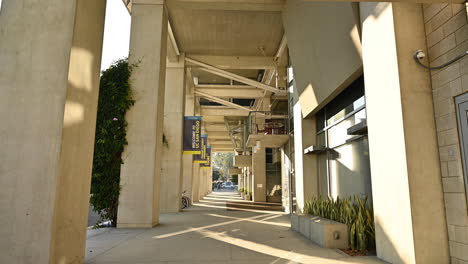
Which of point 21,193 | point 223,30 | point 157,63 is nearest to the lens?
point 21,193

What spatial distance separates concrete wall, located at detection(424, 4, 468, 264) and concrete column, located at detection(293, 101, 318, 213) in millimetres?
5049

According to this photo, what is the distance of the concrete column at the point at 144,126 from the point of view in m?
8.52

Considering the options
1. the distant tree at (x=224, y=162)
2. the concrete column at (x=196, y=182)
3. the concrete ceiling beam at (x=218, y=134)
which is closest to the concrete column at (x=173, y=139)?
the concrete column at (x=196, y=182)

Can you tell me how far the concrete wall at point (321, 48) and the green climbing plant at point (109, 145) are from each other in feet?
16.7

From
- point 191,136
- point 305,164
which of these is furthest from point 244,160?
point 305,164

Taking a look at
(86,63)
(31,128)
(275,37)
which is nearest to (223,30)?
(275,37)

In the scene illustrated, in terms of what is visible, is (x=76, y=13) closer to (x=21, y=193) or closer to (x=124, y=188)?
(x=21, y=193)

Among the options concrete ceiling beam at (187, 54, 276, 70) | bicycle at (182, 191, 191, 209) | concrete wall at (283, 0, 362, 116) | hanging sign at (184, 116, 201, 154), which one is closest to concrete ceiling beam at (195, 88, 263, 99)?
concrete ceiling beam at (187, 54, 276, 70)

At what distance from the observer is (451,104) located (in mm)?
3895

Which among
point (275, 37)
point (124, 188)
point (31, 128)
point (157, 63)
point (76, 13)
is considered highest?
point (275, 37)

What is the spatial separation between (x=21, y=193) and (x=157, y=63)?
6480mm

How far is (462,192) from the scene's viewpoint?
3689 millimetres

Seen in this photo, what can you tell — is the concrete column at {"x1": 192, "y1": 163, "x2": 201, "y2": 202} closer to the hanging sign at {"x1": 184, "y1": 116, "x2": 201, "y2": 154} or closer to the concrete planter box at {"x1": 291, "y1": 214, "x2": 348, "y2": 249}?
the hanging sign at {"x1": 184, "y1": 116, "x2": 201, "y2": 154}

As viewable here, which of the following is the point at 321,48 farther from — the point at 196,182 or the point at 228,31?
the point at 196,182
